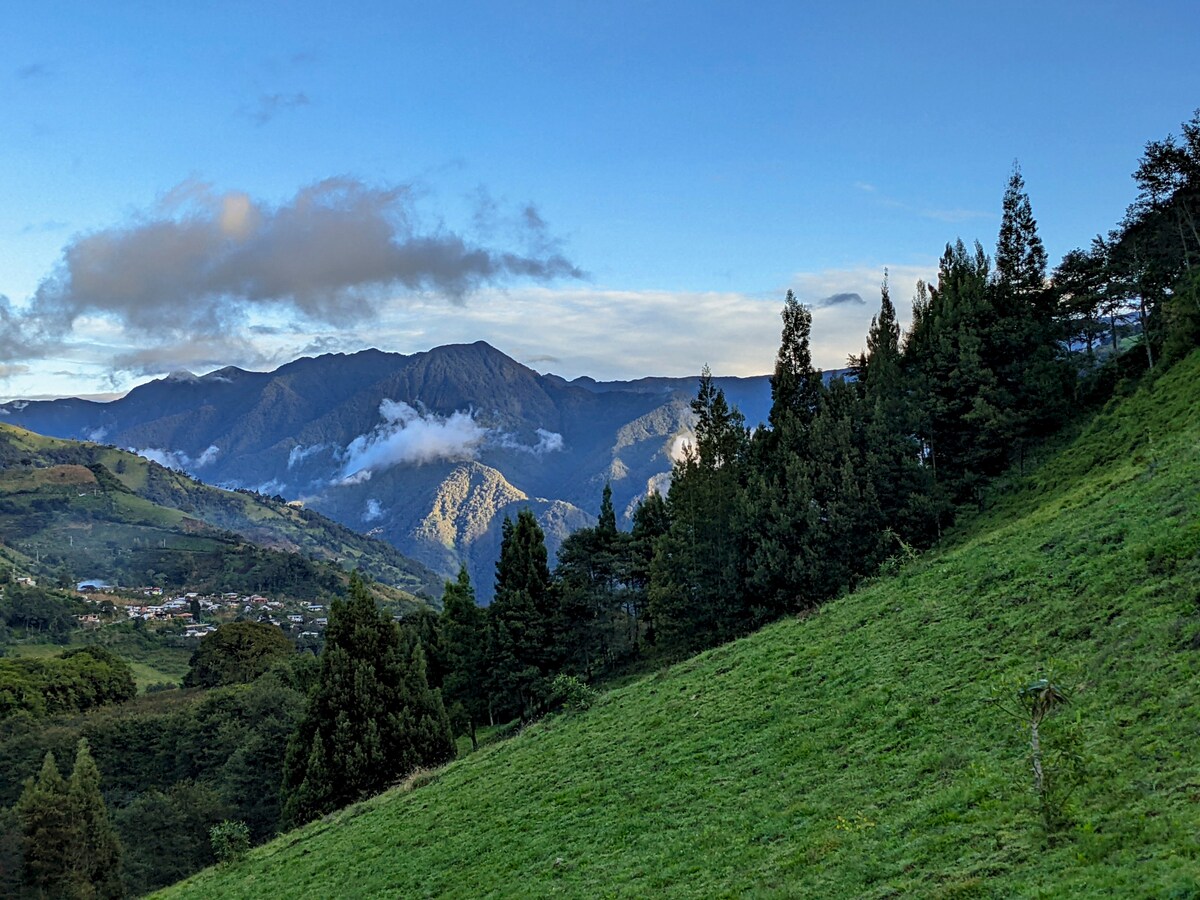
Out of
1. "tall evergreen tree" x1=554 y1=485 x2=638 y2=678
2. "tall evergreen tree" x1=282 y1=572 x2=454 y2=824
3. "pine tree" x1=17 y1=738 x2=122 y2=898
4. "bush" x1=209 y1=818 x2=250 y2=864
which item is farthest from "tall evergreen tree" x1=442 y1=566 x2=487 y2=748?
"bush" x1=209 y1=818 x2=250 y2=864

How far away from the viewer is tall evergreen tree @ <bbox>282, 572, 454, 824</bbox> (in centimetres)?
3622

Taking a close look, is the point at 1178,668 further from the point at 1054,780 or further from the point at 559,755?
the point at 559,755

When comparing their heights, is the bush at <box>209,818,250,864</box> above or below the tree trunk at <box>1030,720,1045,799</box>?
below

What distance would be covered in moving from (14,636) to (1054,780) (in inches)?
7671

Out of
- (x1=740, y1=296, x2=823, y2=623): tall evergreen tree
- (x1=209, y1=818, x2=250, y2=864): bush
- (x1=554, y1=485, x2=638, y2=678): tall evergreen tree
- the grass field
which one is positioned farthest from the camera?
the grass field

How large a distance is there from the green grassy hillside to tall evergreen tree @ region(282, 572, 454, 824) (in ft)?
23.1

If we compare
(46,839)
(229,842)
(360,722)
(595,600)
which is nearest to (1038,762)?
(229,842)

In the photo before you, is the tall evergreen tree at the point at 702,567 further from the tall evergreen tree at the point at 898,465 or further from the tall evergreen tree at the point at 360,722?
the tall evergreen tree at the point at 360,722

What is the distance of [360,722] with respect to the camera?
123ft

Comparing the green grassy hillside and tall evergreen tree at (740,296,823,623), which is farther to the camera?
tall evergreen tree at (740,296,823,623)

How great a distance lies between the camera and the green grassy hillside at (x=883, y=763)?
1077 cm

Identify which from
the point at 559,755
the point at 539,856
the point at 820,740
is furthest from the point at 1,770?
the point at 820,740

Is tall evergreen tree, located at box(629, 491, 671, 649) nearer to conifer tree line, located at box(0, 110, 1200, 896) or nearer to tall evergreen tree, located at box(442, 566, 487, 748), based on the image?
conifer tree line, located at box(0, 110, 1200, 896)

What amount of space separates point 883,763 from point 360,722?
28.4 m
